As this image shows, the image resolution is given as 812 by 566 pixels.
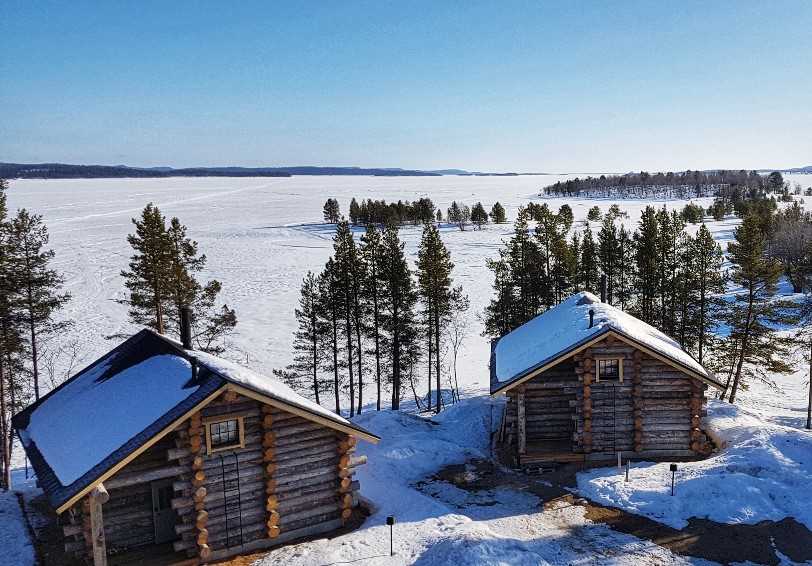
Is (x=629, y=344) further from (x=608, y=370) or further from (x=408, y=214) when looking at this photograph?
(x=408, y=214)

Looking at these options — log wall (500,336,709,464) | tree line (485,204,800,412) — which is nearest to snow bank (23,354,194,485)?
log wall (500,336,709,464)

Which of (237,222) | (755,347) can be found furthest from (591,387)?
(237,222)

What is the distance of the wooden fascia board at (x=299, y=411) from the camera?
53.7ft

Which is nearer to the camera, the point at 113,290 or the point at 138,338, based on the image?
the point at 138,338

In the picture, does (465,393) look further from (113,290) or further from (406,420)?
(113,290)

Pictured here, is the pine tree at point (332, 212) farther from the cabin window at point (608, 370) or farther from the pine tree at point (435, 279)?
the cabin window at point (608, 370)

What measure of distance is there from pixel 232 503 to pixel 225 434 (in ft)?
6.57

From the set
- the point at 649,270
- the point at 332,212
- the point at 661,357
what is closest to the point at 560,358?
the point at 661,357

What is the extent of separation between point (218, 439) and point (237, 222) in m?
116

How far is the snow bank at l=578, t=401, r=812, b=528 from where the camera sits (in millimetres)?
18562

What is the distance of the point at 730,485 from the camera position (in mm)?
19422

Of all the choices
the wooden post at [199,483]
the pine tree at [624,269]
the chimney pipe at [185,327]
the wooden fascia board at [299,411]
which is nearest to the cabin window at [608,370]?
the wooden fascia board at [299,411]

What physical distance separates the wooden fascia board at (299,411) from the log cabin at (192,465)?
3cm

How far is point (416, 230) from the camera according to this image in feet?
370
